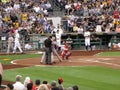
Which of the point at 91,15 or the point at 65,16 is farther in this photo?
the point at 65,16

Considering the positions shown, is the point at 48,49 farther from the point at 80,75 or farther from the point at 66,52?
the point at 80,75

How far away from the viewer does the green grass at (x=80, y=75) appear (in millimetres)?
18342

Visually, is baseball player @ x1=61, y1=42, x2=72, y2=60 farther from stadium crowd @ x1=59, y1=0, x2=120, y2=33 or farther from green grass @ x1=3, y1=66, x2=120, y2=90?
stadium crowd @ x1=59, y1=0, x2=120, y2=33

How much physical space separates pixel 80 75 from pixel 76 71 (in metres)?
1.28

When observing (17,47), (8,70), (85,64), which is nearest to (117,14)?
(17,47)

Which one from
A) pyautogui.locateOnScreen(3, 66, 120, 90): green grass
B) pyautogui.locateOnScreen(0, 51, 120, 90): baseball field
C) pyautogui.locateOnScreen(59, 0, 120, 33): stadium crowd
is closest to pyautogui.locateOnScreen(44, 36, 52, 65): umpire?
pyautogui.locateOnScreen(0, 51, 120, 90): baseball field

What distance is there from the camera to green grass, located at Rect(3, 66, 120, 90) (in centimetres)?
1834

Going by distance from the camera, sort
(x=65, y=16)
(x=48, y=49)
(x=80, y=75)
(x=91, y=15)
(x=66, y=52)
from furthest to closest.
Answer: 1. (x=65, y=16)
2. (x=91, y=15)
3. (x=66, y=52)
4. (x=48, y=49)
5. (x=80, y=75)

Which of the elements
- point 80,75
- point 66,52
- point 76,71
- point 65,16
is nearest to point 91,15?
point 65,16

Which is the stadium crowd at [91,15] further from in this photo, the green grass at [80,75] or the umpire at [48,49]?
Result: the green grass at [80,75]

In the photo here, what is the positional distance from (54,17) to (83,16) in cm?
276

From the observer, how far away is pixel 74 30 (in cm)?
3750

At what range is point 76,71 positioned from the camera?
22.3 m

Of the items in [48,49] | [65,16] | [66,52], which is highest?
[65,16]
